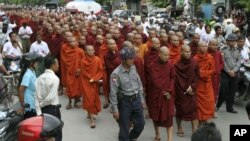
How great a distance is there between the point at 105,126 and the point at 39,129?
5412 mm

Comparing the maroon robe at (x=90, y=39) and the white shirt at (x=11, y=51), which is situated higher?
the maroon robe at (x=90, y=39)

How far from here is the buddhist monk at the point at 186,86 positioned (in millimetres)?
7836

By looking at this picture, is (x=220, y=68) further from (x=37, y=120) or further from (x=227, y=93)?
(x=37, y=120)

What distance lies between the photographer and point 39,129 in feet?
11.2

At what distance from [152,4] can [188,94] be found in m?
35.2

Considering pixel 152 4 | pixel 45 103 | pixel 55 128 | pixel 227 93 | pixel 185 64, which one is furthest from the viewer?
pixel 152 4

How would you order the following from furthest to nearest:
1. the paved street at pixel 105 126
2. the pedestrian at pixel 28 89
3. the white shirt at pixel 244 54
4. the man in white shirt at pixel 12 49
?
1. the man in white shirt at pixel 12 49
2. the white shirt at pixel 244 54
3. the paved street at pixel 105 126
4. the pedestrian at pixel 28 89

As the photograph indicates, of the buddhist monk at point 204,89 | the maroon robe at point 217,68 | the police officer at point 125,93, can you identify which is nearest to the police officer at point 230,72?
the maroon robe at point 217,68

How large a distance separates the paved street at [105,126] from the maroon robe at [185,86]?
42cm

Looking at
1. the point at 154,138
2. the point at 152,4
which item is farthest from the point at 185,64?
the point at 152,4

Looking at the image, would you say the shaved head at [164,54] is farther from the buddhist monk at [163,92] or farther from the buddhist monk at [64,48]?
the buddhist monk at [64,48]

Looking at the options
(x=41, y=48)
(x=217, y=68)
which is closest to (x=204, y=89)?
(x=217, y=68)

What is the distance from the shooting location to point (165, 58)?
7.46 meters

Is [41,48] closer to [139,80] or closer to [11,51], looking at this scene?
[11,51]
